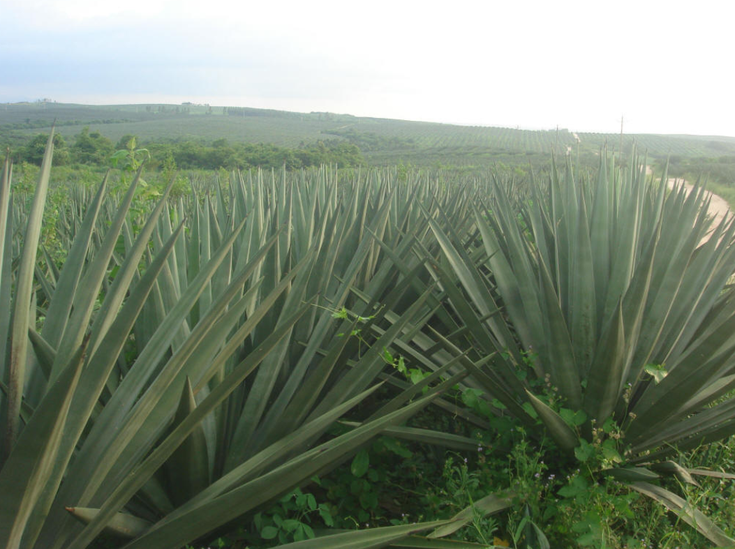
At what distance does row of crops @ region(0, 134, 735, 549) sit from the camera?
1.07 metres

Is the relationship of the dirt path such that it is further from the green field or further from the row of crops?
the green field

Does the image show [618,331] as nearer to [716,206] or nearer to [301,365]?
[301,365]

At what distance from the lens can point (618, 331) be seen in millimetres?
1614

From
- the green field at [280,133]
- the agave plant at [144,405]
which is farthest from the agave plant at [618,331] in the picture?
the green field at [280,133]

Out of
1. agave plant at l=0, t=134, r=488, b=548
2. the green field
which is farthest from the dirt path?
the green field

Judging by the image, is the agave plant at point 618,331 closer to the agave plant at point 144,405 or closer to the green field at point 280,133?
the agave plant at point 144,405

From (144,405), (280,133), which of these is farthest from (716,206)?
(280,133)

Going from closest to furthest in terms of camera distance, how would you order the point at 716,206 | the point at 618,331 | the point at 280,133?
the point at 618,331 < the point at 716,206 < the point at 280,133

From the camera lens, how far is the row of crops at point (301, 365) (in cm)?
107

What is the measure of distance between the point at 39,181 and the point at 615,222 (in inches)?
90.1

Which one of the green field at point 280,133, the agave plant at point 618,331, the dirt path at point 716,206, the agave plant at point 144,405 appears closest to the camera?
the agave plant at point 144,405

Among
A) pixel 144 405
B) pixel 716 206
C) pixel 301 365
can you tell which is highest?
pixel 716 206

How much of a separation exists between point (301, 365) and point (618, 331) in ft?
3.26

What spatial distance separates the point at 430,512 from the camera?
1788mm
